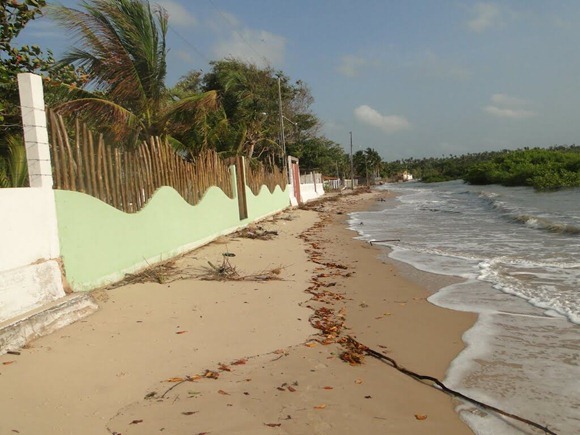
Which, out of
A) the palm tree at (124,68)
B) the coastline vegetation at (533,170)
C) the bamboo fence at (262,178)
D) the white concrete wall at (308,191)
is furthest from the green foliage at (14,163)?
the coastline vegetation at (533,170)

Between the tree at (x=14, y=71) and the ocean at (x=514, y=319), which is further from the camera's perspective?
the tree at (x=14, y=71)

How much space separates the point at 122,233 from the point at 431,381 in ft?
15.6

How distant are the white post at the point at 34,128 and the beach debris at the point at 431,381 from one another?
3.66m

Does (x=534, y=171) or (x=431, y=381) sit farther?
(x=534, y=171)

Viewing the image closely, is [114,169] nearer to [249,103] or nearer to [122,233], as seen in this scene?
[122,233]

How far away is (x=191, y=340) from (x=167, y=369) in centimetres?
69

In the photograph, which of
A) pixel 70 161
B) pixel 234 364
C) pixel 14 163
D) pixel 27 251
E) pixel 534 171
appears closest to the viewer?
pixel 234 364

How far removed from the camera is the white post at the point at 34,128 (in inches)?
198

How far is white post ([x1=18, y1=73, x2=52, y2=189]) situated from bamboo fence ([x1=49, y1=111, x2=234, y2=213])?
0.43 m

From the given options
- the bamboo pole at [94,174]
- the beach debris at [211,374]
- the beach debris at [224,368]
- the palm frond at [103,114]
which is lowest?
the beach debris at [224,368]

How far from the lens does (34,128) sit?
510 cm

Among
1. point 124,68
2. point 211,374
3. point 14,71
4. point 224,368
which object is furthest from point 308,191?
point 211,374

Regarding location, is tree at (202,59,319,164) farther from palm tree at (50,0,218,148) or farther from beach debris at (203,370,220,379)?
beach debris at (203,370,220,379)

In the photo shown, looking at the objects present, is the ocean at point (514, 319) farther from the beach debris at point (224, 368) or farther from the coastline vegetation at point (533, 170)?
the coastline vegetation at point (533, 170)
